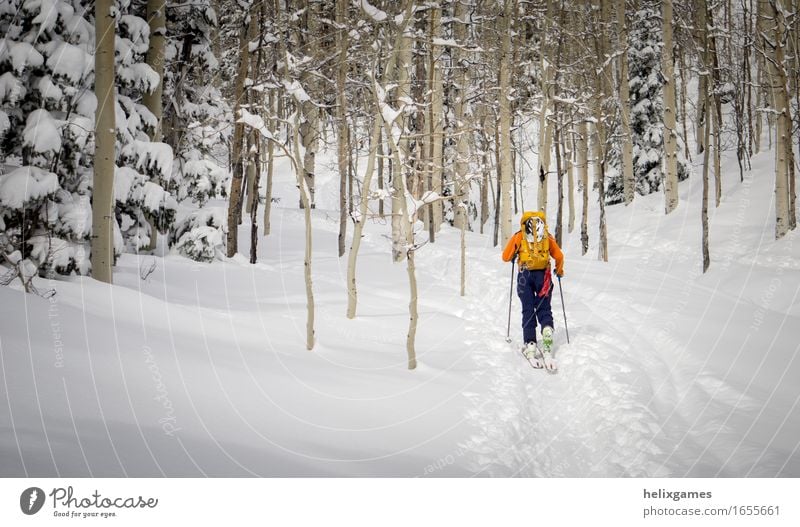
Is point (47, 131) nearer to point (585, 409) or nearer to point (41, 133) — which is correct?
point (41, 133)

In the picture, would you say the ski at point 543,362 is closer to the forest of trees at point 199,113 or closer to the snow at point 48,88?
the forest of trees at point 199,113

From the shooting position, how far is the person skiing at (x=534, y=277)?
744cm

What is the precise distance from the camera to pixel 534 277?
780cm

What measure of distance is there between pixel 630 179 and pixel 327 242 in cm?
1583

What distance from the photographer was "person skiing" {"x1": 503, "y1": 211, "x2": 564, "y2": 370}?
744 cm

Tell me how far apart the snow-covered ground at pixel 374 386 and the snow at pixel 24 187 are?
172 cm

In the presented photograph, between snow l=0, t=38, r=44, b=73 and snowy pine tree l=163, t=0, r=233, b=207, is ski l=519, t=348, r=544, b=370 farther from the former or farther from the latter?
snowy pine tree l=163, t=0, r=233, b=207

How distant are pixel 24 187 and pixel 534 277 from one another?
8819 millimetres

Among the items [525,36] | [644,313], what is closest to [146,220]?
[644,313]

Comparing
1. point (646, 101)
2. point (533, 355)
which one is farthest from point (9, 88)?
point (646, 101)

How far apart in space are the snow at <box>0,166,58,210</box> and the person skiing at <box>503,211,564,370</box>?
321 inches

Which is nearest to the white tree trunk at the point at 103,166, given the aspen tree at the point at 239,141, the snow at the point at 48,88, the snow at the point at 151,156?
the snow at the point at 48,88

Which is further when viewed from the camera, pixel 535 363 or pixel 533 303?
pixel 533 303


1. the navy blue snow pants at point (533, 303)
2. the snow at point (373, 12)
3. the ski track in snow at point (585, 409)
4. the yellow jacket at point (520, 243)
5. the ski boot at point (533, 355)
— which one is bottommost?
the ski track in snow at point (585, 409)
